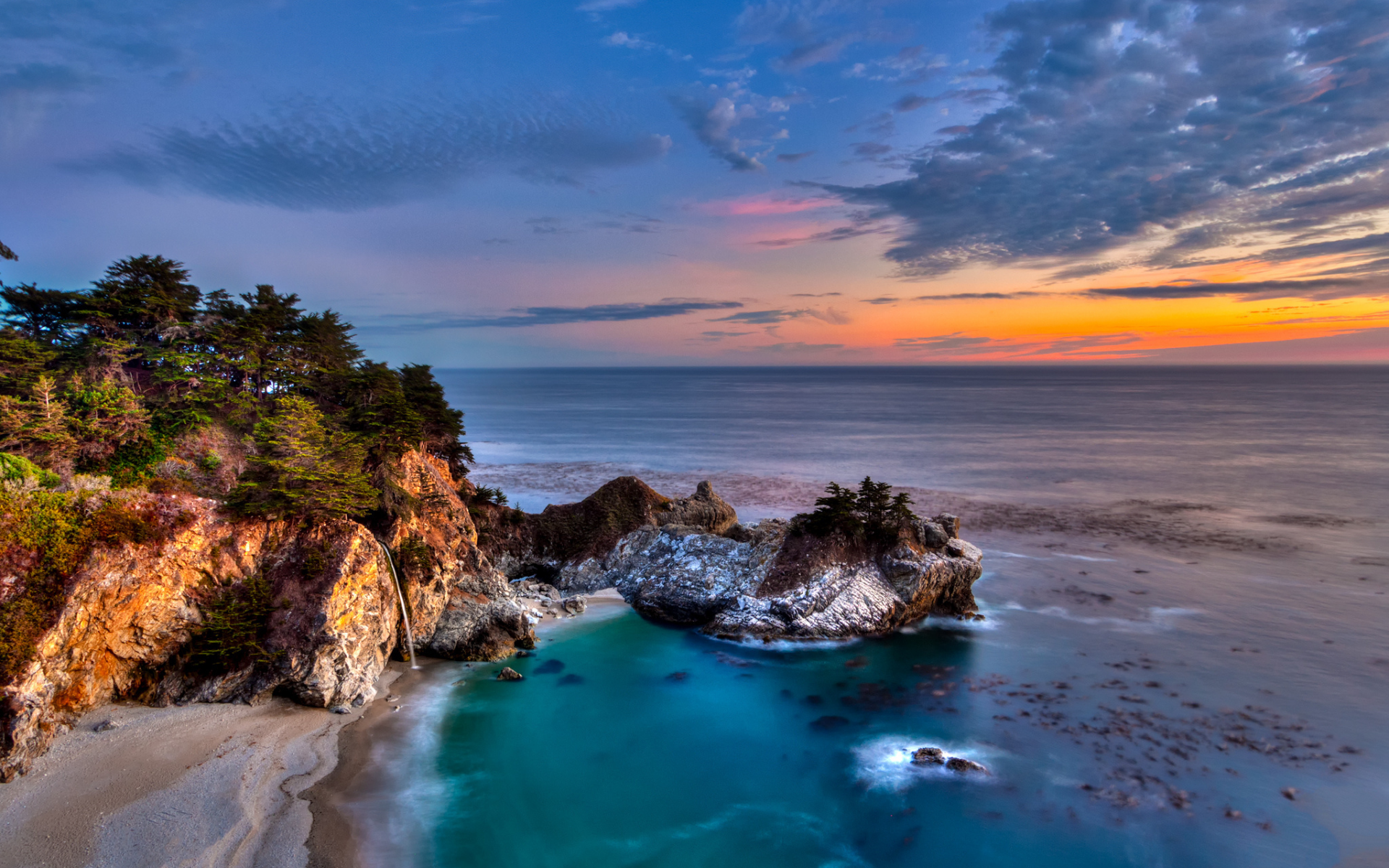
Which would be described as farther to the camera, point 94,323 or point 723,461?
point 723,461

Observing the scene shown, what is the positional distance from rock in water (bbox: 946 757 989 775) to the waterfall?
1478 centimetres

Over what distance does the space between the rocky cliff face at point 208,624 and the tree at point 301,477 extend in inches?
20.0

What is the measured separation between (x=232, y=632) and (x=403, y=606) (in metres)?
4.37

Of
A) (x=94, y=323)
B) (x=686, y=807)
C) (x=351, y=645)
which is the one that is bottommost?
(x=686, y=807)

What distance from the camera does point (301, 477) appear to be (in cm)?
1588

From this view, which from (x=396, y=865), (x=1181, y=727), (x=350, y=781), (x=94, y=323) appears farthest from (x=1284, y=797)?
(x=94, y=323)

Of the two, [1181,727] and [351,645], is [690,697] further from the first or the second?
[1181,727]

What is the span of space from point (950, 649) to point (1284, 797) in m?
8.00

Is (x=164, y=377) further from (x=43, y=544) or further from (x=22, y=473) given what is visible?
(x=43, y=544)

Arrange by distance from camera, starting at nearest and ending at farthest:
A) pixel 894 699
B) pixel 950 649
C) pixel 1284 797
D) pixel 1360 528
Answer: pixel 1284 797 → pixel 894 699 → pixel 950 649 → pixel 1360 528

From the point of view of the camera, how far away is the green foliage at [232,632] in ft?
47.3

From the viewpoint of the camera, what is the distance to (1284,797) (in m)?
12.7

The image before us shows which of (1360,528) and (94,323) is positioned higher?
(94,323)

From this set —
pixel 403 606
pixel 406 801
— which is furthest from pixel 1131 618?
pixel 403 606
